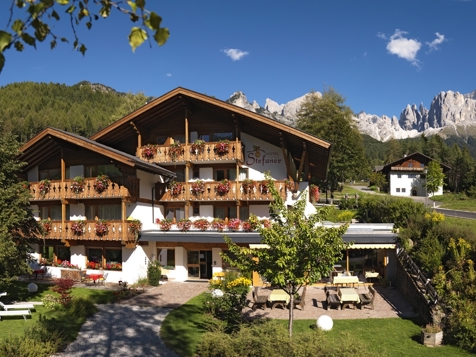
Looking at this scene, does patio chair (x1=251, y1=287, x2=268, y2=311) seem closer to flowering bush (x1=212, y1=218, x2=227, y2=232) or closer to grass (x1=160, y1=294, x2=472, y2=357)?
grass (x1=160, y1=294, x2=472, y2=357)

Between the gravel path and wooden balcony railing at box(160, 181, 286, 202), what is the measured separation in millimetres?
8564

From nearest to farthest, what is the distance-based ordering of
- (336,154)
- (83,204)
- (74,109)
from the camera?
(83,204) < (336,154) < (74,109)

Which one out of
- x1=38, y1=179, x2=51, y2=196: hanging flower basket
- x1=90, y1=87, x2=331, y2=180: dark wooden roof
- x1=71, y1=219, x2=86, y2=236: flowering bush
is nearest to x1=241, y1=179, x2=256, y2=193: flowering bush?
x1=90, y1=87, x2=331, y2=180: dark wooden roof

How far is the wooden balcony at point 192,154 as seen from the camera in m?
24.8

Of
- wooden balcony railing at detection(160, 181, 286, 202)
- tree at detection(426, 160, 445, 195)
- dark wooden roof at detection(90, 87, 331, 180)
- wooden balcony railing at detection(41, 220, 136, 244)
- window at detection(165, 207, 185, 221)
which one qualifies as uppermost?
dark wooden roof at detection(90, 87, 331, 180)

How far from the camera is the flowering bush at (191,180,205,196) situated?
25.1 m

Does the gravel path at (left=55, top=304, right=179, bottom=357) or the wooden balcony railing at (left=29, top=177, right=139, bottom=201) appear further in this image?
the wooden balcony railing at (left=29, top=177, right=139, bottom=201)

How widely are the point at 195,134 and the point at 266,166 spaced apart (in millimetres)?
5108

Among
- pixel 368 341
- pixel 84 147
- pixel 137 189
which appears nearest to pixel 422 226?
pixel 368 341

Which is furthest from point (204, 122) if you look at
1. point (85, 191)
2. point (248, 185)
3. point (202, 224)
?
point (85, 191)

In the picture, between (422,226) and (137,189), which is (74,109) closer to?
(137,189)

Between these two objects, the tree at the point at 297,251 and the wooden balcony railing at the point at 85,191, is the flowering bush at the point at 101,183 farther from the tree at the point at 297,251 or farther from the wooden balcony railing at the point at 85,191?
the tree at the point at 297,251

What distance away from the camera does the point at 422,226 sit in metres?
22.1

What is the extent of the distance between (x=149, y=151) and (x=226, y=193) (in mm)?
5988
